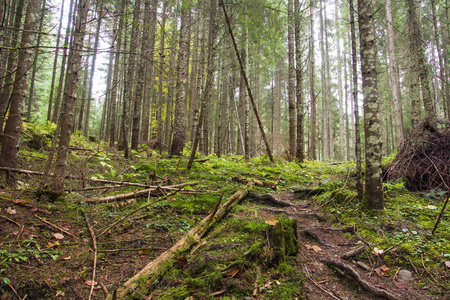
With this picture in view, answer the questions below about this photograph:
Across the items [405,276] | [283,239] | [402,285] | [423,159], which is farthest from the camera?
[423,159]

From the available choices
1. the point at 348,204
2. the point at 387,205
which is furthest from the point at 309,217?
the point at 387,205

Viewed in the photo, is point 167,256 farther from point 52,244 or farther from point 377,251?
point 377,251

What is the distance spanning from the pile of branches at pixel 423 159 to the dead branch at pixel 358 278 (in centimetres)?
367

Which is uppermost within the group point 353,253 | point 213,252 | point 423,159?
point 423,159

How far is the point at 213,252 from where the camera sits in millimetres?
2809

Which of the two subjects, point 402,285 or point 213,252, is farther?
point 213,252

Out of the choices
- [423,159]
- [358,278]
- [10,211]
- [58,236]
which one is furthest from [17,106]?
[423,159]

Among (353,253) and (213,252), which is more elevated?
A: (213,252)

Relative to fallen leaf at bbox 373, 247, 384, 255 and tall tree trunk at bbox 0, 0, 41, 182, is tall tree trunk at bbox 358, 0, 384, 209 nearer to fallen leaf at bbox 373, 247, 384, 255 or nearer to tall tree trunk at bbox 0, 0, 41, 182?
fallen leaf at bbox 373, 247, 384, 255

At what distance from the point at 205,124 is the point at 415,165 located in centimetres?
1235

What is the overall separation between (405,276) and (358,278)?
66 cm

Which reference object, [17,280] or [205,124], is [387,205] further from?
[205,124]

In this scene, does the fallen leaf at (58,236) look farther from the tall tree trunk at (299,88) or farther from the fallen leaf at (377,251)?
the tall tree trunk at (299,88)

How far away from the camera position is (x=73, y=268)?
2.68m
